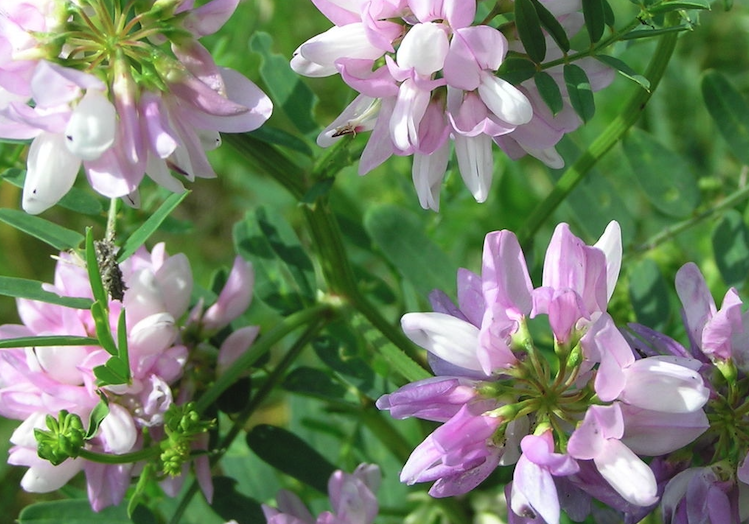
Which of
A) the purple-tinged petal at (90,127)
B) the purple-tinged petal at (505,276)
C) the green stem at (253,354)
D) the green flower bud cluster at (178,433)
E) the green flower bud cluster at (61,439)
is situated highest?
the purple-tinged petal at (90,127)

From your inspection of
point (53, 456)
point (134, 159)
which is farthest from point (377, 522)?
point (134, 159)

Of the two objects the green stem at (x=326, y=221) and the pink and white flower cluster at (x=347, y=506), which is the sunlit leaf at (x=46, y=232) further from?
the pink and white flower cluster at (x=347, y=506)

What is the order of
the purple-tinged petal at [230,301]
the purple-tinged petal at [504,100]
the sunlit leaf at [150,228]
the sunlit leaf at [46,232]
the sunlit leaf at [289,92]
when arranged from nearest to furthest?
the purple-tinged petal at [504,100]
the sunlit leaf at [150,228]
the sunlit leaf at [46,232]
the purple-tinged petal at [230,301]
the sunlit leaf at [289,92]

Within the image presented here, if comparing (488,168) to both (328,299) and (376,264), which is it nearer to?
(328,299)

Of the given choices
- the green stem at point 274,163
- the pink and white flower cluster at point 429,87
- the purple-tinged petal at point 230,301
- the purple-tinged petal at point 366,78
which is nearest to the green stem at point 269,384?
the purple-tinged petal at point 230,301

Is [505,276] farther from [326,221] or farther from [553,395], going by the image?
[326,221]

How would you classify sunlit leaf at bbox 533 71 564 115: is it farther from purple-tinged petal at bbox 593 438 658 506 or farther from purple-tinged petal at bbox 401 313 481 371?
purple-tinged petal at bbox 593 438 658 506
